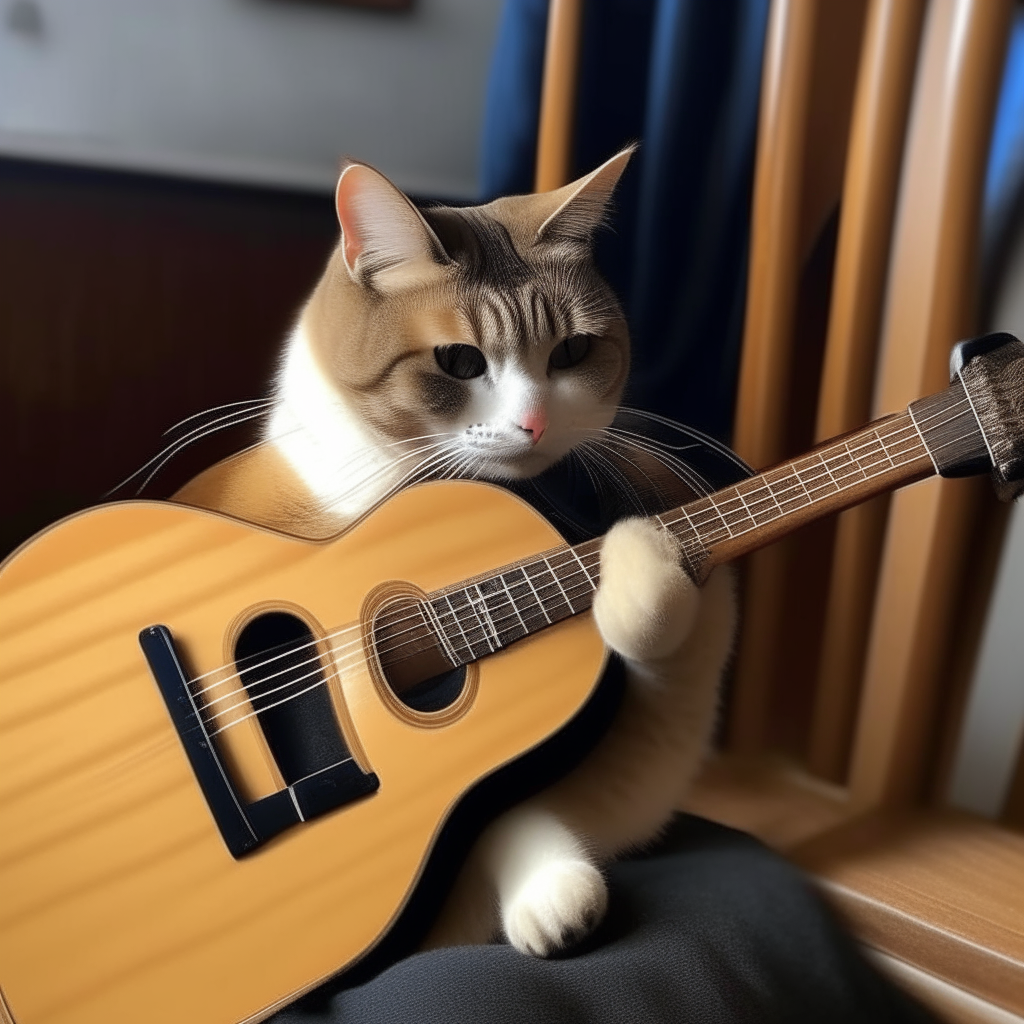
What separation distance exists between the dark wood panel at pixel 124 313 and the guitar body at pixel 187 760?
0.14 meters

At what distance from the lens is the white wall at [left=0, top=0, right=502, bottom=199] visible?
0.70 metres

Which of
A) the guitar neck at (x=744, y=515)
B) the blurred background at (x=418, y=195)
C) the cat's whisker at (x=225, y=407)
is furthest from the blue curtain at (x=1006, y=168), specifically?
the cat's whisker at (x=225, y=407)

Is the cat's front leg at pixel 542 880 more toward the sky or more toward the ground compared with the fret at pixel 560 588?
more toward the ground

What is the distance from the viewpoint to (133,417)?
27.8 inches

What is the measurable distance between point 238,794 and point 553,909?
7.8 inches

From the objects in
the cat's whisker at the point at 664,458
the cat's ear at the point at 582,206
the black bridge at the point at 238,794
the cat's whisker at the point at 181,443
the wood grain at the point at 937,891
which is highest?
the cat's ear at the point at 582,206

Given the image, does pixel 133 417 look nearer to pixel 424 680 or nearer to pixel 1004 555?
pixel 424 680

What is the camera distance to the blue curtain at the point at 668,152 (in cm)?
70

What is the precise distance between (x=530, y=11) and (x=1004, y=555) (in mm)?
591

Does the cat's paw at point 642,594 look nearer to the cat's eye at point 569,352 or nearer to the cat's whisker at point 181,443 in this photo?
the cat's eye at point 569,352

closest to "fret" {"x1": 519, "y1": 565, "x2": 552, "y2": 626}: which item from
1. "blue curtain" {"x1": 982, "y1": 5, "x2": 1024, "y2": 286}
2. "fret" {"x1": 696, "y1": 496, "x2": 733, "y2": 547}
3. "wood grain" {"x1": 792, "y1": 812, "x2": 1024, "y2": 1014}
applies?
"fret" {"x1": 696, "y1": 496, "x2": 733, "y2": 547}

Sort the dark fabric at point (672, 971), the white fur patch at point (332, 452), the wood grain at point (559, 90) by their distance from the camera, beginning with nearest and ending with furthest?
the dark fabric at point (672, 971) < the white fur patch at point (332, 452) < the wood grain at point (559, 90)

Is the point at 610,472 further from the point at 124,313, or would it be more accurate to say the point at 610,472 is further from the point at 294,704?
the point at 124,313

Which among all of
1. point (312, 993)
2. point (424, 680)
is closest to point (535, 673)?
point (424, 680)
